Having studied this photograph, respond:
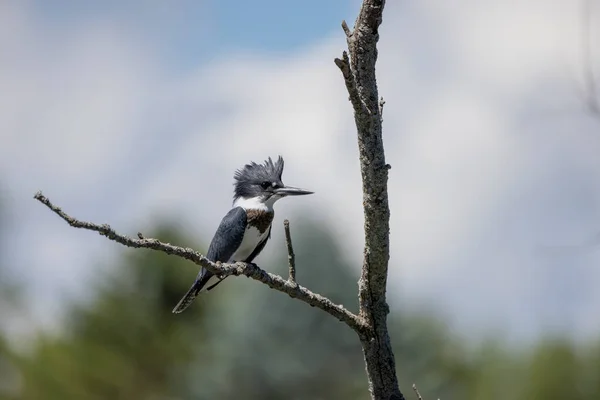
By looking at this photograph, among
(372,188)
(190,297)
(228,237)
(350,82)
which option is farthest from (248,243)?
(350,82)

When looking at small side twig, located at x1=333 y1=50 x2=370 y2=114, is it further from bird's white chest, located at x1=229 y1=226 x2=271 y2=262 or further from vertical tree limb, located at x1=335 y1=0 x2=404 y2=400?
bird's white chest, located at x1=229 y1=226 x2=271 y2=262

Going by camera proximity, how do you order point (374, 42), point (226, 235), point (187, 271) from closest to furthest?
1. point (374, 42)
2. point (226, 235)
3. point (187, 271)

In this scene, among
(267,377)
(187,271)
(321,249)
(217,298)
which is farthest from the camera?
(217,298)

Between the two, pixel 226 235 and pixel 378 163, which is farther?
pixel 226 235

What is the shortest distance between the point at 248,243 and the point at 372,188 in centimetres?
325

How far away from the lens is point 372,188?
139 inches

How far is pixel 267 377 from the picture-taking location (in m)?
24.5

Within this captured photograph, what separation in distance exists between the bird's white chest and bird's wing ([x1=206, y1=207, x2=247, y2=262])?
1.2 inches

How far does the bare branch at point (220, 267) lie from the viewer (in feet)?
11.0

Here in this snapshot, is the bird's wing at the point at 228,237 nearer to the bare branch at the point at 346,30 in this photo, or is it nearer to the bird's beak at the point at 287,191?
the bird's beak at the point at 287,191

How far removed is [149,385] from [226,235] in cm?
2203

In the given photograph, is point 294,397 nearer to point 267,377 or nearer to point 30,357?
point 267,377

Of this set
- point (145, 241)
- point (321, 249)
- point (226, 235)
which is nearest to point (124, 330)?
point (321, 249)

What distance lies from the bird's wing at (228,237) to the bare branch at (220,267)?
2.05 meters
